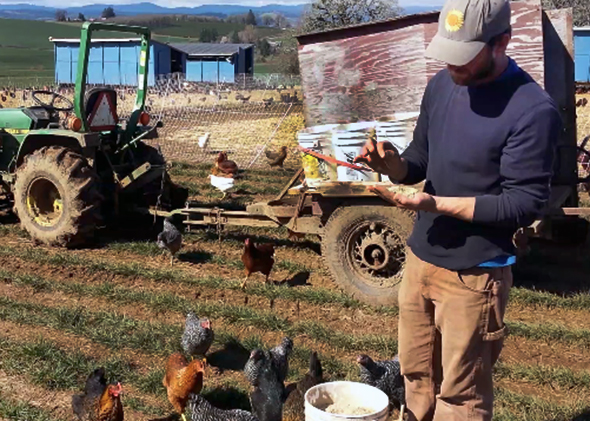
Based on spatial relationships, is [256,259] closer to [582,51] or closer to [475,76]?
[475,76]

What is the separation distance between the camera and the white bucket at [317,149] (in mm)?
5910

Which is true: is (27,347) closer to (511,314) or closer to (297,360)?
(297,360)

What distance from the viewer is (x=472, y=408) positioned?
2621mm

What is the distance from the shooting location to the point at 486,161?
2.44 metres

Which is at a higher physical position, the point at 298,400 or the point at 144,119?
the point at 144,119

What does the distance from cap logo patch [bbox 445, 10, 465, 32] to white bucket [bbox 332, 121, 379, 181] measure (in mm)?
3380

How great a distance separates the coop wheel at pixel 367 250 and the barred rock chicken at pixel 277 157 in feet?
24.5

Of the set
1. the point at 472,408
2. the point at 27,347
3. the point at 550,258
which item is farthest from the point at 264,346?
the point at 550,258

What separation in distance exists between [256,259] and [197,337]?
5.80ft

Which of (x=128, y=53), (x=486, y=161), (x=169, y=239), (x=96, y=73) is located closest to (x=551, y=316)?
(x=169, y=239)

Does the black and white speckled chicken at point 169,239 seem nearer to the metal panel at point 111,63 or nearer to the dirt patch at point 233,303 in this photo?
the dirt patch at point 233,303

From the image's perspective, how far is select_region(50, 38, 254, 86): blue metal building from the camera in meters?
43.1

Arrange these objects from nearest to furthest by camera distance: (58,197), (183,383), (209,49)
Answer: (183,383) → (58,197) → (209,49)

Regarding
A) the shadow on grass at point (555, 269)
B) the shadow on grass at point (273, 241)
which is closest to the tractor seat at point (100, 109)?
the shadow on grass at point (273, 241)
